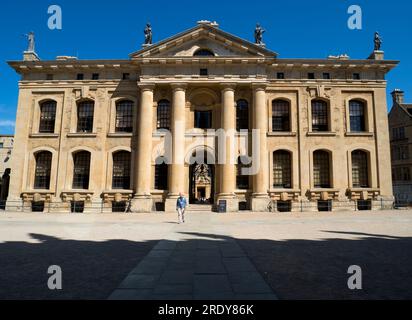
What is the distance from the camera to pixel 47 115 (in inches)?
1182

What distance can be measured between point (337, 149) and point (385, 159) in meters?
4.55

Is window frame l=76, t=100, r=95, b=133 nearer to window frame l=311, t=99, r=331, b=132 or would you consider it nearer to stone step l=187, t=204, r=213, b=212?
stone step l=187, t=204, r=213, b=212

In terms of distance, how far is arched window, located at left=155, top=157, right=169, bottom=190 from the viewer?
27.8 meters

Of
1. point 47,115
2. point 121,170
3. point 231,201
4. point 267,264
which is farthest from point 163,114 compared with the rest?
point 267,264

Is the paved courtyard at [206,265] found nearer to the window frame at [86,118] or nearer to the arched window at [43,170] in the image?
the arched window at [43,170]

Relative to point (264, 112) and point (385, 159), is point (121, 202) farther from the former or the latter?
point (385, 159)

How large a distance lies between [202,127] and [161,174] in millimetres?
5742

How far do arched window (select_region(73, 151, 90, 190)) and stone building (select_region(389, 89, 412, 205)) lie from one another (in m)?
43.6

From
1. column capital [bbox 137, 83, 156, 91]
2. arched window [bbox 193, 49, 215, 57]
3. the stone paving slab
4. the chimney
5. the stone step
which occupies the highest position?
the chimney

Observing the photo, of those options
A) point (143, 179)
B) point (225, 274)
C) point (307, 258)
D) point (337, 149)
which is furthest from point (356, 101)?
point (225, 274)

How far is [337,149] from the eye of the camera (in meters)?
28.3

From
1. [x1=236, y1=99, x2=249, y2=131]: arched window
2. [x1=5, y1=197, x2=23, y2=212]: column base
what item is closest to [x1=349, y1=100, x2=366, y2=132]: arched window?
[x1=236, y1=99, x2=249, y2=131]: arched window

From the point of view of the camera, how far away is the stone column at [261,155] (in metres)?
26.1

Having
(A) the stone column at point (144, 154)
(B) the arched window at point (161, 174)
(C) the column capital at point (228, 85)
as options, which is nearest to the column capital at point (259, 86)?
(C) the column capital at point (228, 85)
